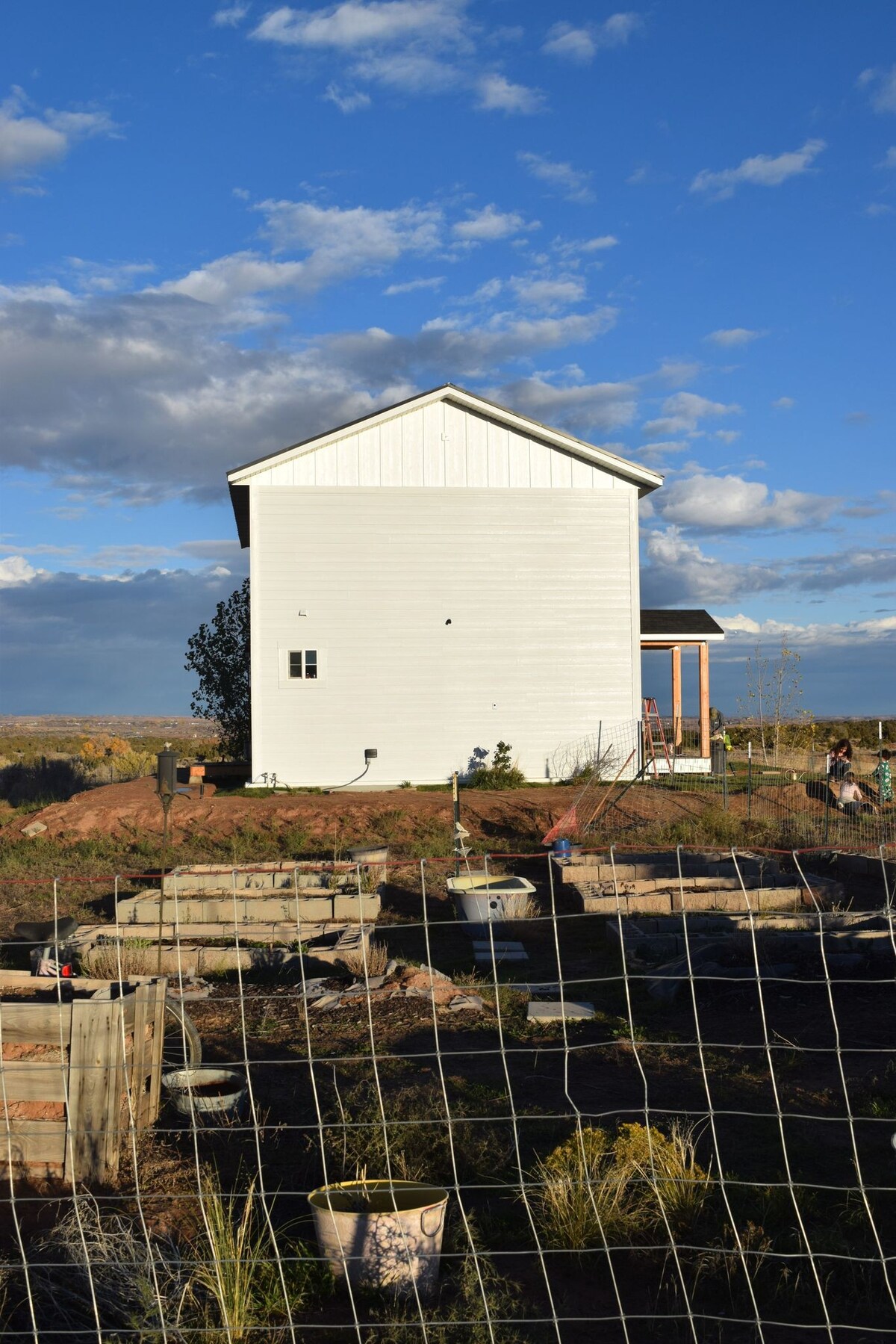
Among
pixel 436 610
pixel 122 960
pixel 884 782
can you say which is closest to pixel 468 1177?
pixel 122 960

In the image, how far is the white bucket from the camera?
4.58 meters

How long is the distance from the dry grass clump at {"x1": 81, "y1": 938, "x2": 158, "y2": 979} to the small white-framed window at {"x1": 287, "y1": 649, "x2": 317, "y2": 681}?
14956 millimetres

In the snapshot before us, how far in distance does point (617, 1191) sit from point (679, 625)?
88.9ft

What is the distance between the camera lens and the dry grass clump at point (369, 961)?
10734 mm

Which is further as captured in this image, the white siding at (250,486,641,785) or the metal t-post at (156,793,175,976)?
the white siding at (250,486,641,785)

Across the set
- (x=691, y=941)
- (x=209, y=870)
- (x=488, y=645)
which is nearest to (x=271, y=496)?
(x=488, y=645)

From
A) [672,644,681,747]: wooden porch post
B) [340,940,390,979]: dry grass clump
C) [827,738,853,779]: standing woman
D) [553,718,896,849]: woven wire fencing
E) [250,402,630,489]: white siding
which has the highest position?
[250,402,630,489]: white siding

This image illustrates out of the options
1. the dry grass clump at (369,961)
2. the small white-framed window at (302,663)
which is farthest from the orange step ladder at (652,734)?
the dry grass clump at (369,961)

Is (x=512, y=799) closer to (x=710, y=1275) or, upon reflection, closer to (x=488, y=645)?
(x=488, y=645)

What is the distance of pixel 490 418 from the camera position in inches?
1070

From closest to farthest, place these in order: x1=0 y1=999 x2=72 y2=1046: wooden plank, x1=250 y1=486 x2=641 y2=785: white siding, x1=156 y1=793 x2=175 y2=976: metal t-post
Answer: x1=0 y1=999 x2=72 y2=1046: wooden plank < x1=156 y1=793 x2=175 y2=976: metal t-post < x1=250 y1=486 x2=641 y2=785: white siding

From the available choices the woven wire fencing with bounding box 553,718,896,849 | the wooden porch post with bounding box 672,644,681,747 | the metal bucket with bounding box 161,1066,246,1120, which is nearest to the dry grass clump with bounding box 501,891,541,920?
the woven wire fencing with bounding box 553,718,896,849

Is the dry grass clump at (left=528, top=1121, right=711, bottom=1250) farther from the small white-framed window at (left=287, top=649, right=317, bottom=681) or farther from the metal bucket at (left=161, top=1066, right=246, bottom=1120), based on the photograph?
the small white-framed window at (left=287, top=649, right=317, bottom=681)

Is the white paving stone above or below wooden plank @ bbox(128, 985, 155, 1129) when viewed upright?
below
